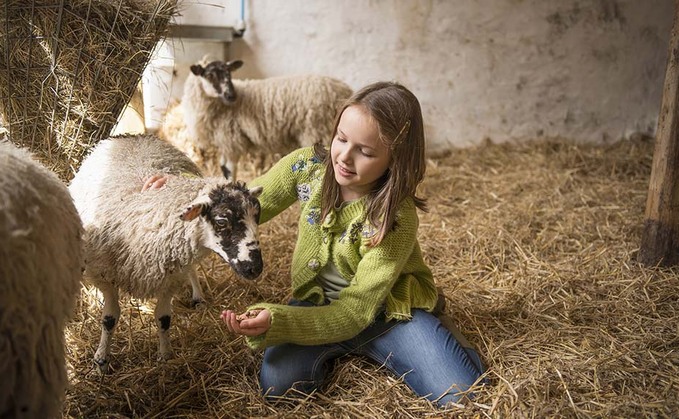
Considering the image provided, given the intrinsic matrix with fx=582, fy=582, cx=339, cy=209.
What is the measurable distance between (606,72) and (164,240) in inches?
217

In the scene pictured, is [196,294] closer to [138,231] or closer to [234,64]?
[138,231]

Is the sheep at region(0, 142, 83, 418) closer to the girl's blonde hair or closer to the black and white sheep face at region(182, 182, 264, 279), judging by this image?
the black and white sheep face at region(182, 182, 264, 279)

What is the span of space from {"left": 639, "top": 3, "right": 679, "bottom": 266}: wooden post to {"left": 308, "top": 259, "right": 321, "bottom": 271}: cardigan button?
6.83 feet

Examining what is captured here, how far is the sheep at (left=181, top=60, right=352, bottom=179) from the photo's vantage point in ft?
16.2

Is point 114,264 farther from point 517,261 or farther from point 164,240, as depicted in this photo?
point 517,261

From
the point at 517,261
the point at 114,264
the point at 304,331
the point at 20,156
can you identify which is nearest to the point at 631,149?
the point at 517,261

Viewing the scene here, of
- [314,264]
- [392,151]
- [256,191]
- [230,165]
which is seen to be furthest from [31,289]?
[230,165]

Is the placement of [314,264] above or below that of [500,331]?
above

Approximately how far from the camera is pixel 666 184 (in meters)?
3.22

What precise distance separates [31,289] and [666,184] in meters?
3.14

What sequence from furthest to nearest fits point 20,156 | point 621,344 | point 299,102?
point 299,102 < point 621,344 < point 20,156

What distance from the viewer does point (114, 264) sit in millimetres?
2346

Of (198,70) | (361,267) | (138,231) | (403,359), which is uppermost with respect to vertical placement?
(198,70)

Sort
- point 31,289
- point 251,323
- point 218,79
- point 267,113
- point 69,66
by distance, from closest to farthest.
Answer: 1. point 31,289
2. point 251,323
3. point 69,66
4. point 218,79
5. point 267,113
